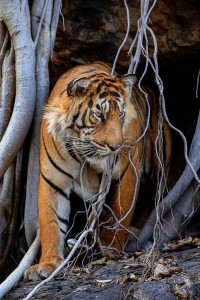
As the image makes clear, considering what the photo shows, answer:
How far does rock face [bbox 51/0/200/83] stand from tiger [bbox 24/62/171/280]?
24.7 inches

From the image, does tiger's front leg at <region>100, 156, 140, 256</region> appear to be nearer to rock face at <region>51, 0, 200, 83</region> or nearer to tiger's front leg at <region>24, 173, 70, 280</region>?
tiger's front leg at <region>24, 173, 70, 280</region>

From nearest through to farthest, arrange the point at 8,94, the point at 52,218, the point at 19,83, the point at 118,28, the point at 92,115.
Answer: the point at 92,115
the point at 52,218
the point at 19,83
the point at 8,94
the point at 118,28

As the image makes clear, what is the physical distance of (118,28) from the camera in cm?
573

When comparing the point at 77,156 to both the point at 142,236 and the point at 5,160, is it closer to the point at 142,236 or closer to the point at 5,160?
the point at 5,160

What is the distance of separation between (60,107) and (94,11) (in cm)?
121

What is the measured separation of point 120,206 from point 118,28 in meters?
1.52

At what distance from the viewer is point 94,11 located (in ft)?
18.7

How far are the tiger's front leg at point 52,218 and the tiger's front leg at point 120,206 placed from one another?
286 millimetres

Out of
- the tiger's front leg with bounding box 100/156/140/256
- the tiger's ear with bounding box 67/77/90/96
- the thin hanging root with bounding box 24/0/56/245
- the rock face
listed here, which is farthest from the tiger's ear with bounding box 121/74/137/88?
the rock face

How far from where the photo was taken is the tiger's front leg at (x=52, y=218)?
4684 millimetres

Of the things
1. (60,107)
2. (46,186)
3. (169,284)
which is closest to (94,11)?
(60,107)

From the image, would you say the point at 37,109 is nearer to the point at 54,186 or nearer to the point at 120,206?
the point at 54,186

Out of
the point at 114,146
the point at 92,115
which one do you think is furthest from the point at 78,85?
the point at 114,146

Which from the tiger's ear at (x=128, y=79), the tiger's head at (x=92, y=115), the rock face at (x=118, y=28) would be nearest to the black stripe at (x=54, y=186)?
the tiger's head at (x=92, y=115)
